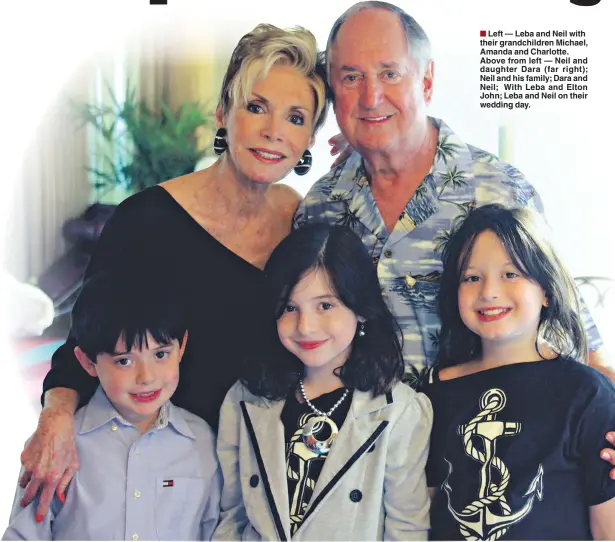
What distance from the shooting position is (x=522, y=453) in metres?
1.88

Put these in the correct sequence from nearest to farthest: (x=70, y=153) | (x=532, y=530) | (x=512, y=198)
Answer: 1. (x=532, y=530)
2. (x=512, y=198)
3. (x=70, y=153)

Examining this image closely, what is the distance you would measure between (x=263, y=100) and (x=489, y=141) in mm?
654

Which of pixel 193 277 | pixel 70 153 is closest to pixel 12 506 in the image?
pixel 193 277

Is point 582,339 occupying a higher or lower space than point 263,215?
lower

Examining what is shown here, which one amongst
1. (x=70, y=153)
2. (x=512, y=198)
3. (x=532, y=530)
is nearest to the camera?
(x=532, y=530)

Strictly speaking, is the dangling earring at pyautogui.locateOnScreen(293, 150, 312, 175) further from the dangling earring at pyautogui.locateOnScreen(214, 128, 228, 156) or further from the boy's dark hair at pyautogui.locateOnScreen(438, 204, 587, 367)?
the boy's dark hair at pyautogui.locateOnScreen(438, 204, 587, 367)

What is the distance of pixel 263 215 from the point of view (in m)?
2.13

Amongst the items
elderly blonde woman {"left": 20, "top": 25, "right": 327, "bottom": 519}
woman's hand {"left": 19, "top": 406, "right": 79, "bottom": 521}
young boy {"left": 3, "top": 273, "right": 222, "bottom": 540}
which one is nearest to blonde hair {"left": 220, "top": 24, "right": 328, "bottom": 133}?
elderly blonde woman {"left": 20, "top": 25, "right": 327, "bottom": 519}

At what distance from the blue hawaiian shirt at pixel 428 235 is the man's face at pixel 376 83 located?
0.15 m

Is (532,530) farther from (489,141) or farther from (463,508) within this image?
(489,141)

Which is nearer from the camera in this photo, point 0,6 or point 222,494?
point 222,494

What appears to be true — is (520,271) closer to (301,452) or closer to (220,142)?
(301,452)

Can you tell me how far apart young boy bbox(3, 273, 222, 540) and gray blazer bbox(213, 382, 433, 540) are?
10cm

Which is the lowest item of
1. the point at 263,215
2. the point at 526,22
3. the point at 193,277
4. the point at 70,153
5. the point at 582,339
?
the point at 582,339
